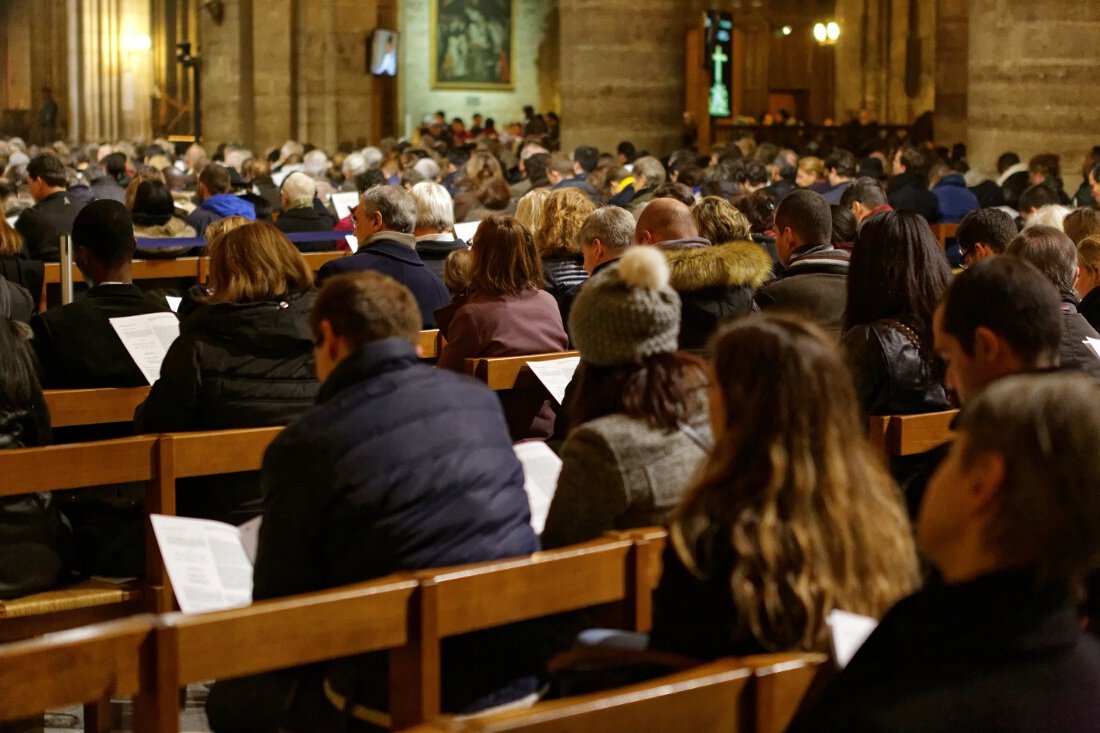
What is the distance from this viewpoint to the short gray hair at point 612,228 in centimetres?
704

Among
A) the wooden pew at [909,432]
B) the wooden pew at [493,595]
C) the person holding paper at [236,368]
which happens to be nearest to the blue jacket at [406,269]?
the person holding paper at [236,368]

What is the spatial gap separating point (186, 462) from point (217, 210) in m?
7.89

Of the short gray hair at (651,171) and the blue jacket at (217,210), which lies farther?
the short gray hair at (651,171)

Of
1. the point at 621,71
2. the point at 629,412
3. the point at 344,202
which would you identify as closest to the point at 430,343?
the point at 629,412

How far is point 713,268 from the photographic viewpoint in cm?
614

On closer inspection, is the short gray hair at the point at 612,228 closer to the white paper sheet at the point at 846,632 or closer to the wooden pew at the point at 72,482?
the wooden pew at the point at 72,482

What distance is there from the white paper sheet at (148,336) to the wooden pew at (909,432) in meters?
2.54

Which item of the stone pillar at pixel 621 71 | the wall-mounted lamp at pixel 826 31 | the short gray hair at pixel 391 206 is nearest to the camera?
the short gray hair at pixel 391 206

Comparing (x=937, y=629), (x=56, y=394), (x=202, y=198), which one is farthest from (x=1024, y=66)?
(x=937, y=629)

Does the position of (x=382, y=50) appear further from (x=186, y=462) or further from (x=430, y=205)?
(x=186, y=462)

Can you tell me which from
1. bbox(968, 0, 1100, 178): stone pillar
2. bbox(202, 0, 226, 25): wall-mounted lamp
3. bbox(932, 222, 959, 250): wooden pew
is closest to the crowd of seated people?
bbox(932, 222, 959, 250): wooden pew

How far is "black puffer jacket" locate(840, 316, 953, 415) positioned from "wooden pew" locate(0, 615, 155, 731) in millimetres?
2958

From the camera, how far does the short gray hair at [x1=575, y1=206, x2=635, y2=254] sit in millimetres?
7035

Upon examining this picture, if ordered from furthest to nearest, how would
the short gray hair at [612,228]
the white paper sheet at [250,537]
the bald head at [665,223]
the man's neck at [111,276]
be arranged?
the short gray hair at [612,228] → the bald head at [665,223] → the man's neck at [111,276] → the white paper sheet at [250,537]
